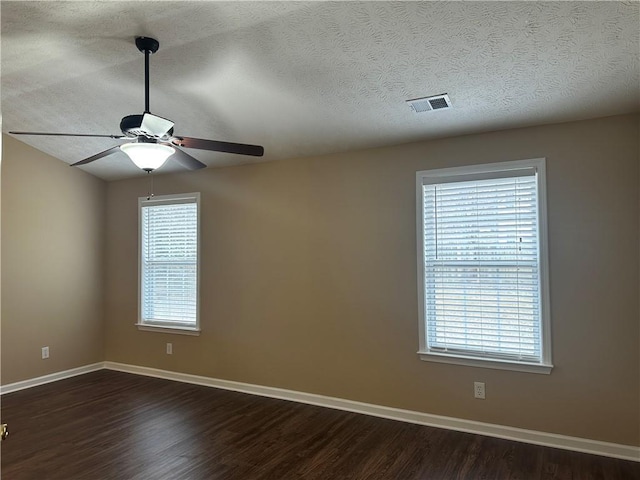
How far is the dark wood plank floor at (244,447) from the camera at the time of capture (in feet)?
9.80

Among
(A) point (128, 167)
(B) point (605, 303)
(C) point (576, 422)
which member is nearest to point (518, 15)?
(B) point (605, 303)

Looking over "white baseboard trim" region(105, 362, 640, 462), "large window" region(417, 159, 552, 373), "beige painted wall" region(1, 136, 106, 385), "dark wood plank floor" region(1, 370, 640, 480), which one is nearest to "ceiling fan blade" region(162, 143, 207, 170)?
"large window" region(417, 159, 552, 373)

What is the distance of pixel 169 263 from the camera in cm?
530

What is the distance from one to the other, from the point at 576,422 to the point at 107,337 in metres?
5.20

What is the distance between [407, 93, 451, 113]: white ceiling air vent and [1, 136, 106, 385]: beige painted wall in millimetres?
4183

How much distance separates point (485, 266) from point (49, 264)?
4671 mm

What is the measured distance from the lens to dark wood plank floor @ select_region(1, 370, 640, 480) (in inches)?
118

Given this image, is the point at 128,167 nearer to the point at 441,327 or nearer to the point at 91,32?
the point at 91,32

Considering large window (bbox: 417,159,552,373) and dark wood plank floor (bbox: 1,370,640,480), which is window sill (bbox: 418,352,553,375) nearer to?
large window (bbox: 417,159,552,373)

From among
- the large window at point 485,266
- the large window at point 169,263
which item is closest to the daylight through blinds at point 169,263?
the large window at point 169,263

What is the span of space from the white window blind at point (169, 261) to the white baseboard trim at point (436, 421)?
28.0 inches

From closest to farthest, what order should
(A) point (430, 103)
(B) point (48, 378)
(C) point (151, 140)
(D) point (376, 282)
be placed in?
(C) point (151, 140)
(A) point (430, 103)
(D) point (376, 282)
(B) point (48, 378)

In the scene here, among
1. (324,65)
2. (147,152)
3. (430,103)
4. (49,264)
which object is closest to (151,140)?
(147,152)

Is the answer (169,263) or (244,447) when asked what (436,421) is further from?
(169,263)
